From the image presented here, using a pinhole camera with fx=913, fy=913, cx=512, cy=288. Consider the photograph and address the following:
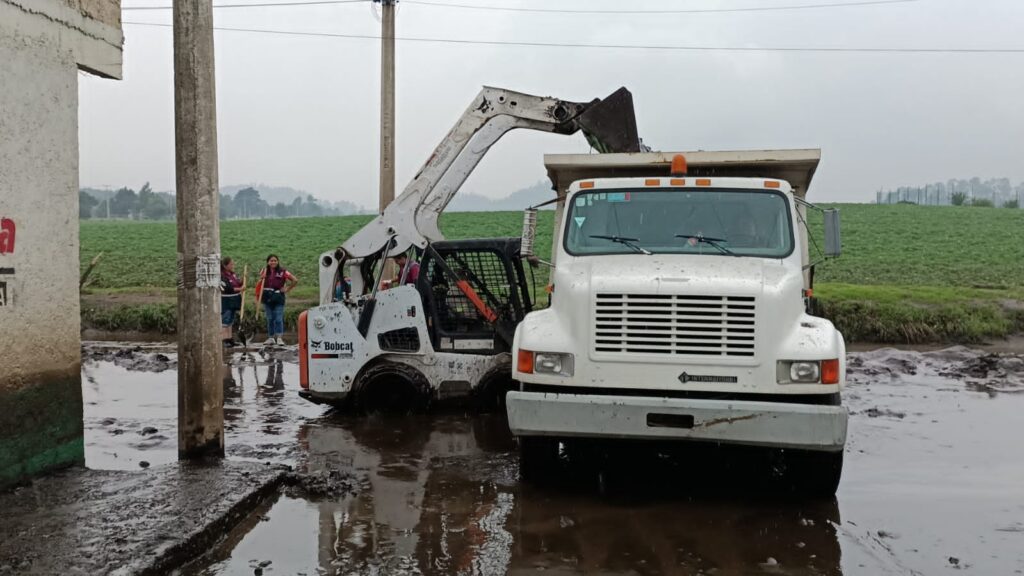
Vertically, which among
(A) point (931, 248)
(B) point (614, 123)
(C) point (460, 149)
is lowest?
(A) point (931, 248)

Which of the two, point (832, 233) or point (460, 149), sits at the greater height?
point (460, 149)

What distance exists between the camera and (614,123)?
10516 mm

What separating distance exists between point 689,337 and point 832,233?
6.11 feet

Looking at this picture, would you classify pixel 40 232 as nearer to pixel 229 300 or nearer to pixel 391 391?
pixel 391 391

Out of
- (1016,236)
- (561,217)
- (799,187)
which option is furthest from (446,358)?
(1016,236)

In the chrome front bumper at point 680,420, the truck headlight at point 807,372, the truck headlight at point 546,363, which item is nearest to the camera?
the chrome front bumper at point 680,420

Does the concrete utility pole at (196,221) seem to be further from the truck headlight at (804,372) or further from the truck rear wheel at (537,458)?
the truck headlight at (804,372)

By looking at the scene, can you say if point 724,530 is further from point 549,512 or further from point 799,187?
point 799,187

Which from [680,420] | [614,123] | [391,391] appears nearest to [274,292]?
[391,391]

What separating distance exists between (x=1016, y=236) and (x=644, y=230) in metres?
39.7

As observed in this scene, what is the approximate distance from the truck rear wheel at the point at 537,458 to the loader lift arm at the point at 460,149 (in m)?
4.10

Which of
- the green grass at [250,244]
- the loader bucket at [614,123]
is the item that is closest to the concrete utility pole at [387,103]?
the green grass at [250,244]

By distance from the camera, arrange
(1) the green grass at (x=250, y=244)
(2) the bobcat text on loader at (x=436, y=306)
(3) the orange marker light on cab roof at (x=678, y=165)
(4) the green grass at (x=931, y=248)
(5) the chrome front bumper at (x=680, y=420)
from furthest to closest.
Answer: (1) the green grass at (x=250, y=244) → (4) the green grass at (x=931, y=248) → (2) the bobcat text on loader at (x=436, y=306) → (3) the orange marker light on cab roof at (x=678, y=165) → (5) the chrome front bumper at (x=680, y=420)

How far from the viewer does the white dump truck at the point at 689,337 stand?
622cm
